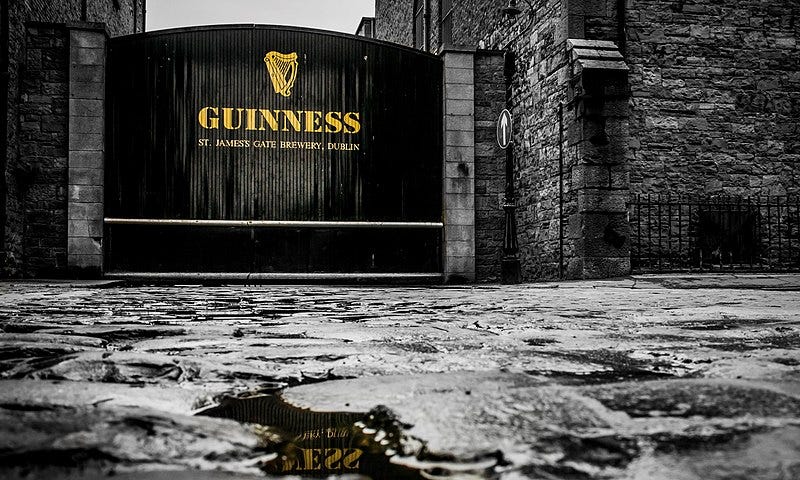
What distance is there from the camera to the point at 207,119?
443 inches

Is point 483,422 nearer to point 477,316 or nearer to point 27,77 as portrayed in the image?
point 477,316

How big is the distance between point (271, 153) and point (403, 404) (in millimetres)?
10436

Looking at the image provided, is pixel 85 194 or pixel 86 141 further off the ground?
pixel 86 141

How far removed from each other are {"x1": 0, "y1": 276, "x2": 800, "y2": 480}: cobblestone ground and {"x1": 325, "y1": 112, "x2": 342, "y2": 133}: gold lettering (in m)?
9.09

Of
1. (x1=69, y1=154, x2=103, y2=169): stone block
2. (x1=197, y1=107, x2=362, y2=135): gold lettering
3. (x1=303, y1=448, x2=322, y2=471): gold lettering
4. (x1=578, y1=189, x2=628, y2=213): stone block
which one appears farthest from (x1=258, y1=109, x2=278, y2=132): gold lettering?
(x1=303, y1=448, x2=322, y2=471): gold lettering

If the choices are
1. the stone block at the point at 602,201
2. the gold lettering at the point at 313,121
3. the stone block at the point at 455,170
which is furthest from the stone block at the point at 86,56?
the stone block at the point at 602,201

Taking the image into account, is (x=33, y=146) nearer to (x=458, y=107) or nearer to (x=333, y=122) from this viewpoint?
(x=333, y=122)

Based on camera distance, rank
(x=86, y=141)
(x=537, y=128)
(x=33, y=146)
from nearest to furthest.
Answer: (x=33, y=146) → (x=86, y=141) → (x=537, y=128)

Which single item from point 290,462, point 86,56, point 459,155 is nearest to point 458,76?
point 459,155

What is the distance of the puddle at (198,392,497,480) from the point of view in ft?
3.16

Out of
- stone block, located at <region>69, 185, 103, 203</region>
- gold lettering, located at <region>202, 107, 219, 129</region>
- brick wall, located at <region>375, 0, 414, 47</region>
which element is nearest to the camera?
stone block, located at <region>69, 185, 103, 203</region>

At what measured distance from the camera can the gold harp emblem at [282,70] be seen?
37.5ft

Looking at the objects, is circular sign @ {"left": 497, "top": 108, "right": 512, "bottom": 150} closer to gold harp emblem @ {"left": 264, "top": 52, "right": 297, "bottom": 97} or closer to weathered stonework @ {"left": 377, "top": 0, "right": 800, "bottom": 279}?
weathered stonework @ {"left": 377, "top": 0, "right": 800, "bottom": 279}

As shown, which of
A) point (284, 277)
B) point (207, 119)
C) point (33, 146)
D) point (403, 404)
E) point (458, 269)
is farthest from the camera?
point (458, 269)
